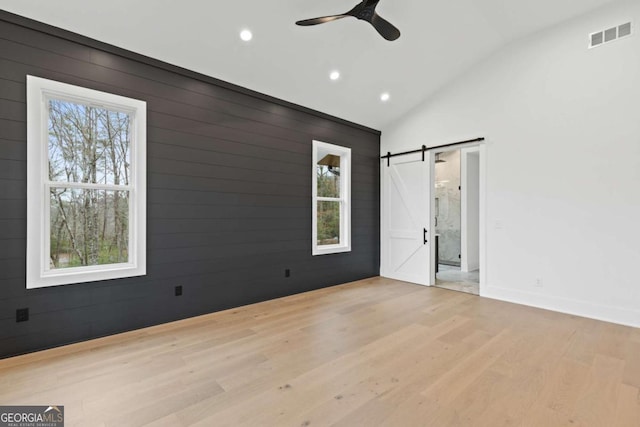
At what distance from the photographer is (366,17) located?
2.91 meters

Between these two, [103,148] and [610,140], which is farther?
[610,140]

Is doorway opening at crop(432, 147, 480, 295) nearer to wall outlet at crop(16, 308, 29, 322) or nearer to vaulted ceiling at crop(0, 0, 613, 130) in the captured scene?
vaulted ceiling at crop(0, 0, 613, 130)

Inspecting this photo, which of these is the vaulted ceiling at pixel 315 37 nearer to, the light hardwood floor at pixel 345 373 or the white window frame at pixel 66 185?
the white window frame at pixel 66 185

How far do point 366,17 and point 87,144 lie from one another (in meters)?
3.13

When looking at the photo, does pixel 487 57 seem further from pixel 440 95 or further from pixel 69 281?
pixel 69 281

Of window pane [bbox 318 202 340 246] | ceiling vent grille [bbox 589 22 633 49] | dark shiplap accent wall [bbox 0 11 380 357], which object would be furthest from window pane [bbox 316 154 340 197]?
ceiling vent grille [bbox 589 22 633 49]

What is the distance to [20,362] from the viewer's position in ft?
8.57

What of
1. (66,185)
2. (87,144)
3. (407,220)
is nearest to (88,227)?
(66,185)

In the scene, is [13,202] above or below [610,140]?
below

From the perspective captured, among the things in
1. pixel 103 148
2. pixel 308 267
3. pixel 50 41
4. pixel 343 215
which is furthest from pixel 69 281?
pixel 343 215

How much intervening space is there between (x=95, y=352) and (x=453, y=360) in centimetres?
325

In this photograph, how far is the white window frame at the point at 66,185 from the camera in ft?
9.07

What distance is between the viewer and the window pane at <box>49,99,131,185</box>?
302cm

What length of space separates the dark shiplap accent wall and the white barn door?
A: 1062 millimetres
